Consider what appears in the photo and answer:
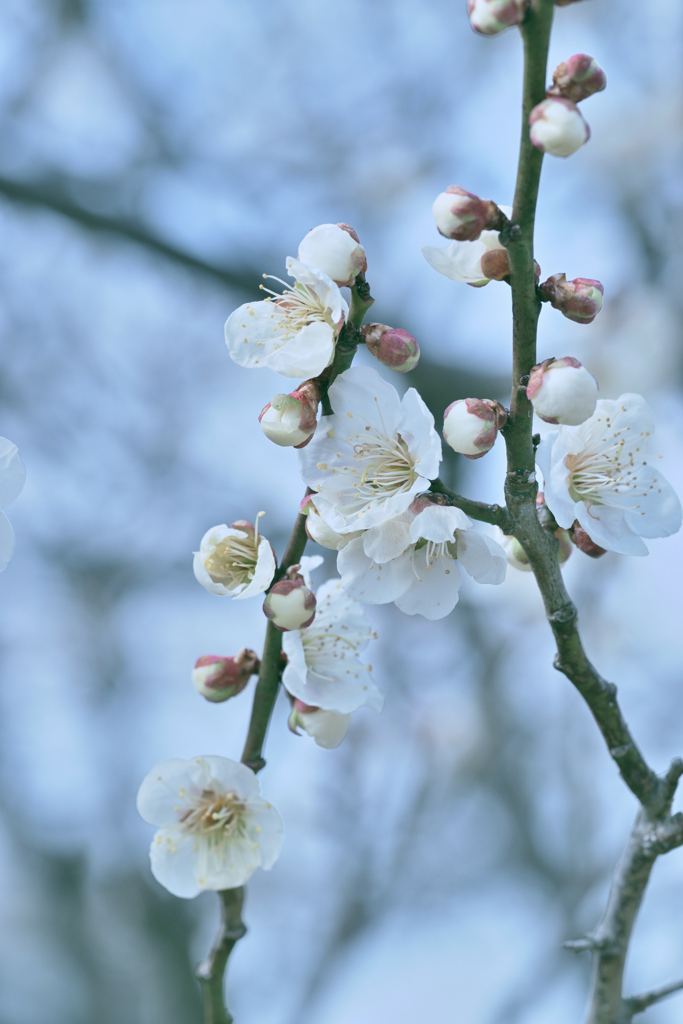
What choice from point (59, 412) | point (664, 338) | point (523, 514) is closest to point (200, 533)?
point (59, 412)

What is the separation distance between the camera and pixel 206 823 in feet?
3.01

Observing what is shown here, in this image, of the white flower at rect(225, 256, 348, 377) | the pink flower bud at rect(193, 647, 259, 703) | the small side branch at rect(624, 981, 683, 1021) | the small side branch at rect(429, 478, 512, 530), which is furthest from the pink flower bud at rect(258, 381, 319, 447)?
the small side branch at rect(624, 981, 683, 1021)

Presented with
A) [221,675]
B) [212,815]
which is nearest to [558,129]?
[221,675]

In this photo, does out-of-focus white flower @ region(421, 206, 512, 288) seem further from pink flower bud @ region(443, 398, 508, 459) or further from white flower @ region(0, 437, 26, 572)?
white flower @ region(0, 437, 26, 572)

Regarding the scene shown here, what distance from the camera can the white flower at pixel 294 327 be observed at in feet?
2.24

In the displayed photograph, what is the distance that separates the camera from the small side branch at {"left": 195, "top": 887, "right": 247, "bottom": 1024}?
769 mm

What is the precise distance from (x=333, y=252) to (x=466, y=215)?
0.11 metres

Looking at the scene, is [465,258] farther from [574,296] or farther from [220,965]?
Result: [220,965]

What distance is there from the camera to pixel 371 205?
140 inches

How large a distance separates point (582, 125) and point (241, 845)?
72 centimetres

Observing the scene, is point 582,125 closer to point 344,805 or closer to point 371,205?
point 371,205

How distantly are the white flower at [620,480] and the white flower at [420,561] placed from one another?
0.33 ft

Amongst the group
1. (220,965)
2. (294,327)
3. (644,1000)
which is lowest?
(644,1000)

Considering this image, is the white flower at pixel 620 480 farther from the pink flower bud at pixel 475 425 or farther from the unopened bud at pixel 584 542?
the pink flower bud at pixel 475 425
